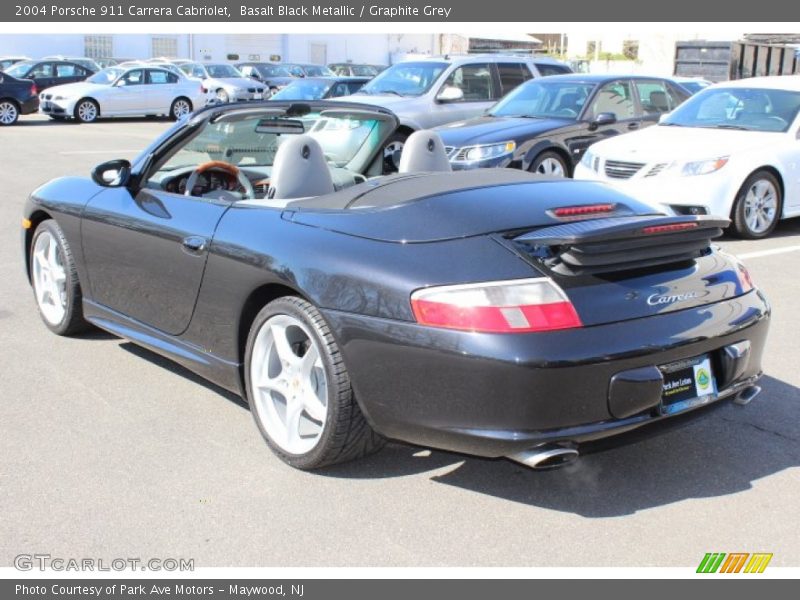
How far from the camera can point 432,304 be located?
3260 mm

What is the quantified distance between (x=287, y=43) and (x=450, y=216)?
2088 inches

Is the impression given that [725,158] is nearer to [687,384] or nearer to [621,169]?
[621,169]

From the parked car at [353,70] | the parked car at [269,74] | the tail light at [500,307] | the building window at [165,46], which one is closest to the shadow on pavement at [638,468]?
the tail light at [500,307]

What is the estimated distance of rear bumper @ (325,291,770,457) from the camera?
3.14 metres

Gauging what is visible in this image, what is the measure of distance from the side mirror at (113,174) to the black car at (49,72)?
79.3ft

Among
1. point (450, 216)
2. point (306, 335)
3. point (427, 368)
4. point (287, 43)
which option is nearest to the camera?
point (427, 368)

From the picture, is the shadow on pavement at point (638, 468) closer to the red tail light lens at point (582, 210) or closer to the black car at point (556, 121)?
the red tail light lens at point (582, 210)

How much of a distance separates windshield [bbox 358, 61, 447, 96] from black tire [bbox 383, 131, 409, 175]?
26.9ft

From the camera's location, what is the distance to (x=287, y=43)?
177ft

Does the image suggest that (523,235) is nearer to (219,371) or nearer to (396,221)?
(396,221)

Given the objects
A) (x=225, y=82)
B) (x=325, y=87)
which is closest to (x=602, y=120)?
(x=325, y=87)

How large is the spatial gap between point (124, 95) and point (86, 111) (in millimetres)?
1116

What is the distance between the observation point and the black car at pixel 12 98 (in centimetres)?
2306
